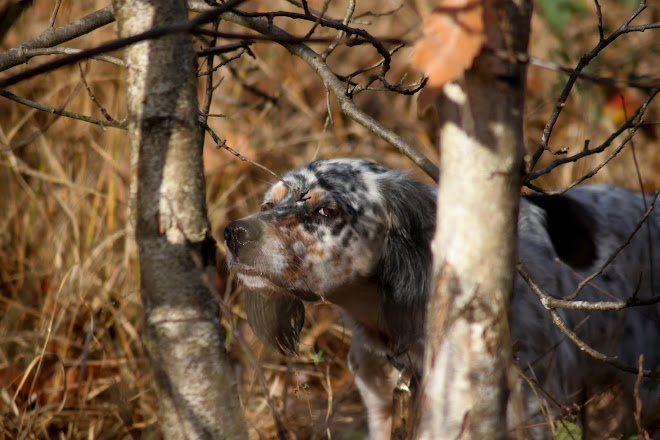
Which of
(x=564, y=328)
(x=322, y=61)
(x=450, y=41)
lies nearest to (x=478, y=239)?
(x=450, y=41)

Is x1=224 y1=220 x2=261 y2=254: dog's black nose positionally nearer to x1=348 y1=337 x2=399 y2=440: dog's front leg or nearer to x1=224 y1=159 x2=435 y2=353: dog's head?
x1=224 y1=159 x2=435 y2=353: dog's head

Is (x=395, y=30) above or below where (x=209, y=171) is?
above

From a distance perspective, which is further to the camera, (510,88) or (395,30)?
(395,30)

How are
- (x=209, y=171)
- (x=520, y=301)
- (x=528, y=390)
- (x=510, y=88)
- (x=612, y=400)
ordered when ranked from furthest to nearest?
(x=209, y=171)
(x=612, y=400)
(x=520, y=301)
(x=528, y=390)
(x=510, y=88)

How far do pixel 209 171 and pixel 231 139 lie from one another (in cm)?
54

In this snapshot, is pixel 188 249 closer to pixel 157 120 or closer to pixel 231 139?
pixel 157 120

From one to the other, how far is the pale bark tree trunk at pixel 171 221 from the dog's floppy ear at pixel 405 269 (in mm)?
1228

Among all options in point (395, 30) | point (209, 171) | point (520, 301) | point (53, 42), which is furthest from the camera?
point (395, 30)

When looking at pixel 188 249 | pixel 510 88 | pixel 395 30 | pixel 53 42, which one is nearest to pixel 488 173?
pixel 510 88

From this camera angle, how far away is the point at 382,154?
503cm

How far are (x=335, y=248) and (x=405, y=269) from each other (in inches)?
11.2

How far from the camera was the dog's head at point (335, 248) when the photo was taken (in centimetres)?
247

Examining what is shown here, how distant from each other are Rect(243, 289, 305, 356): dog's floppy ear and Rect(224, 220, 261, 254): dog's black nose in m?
0.39

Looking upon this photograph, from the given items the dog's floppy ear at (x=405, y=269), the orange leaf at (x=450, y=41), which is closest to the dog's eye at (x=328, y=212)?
the dog's floppy ear at (x=405, y=269)
